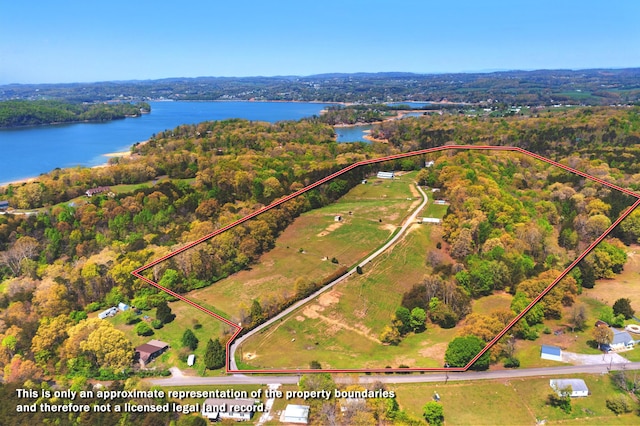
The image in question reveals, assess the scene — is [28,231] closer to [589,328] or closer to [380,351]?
[380,351]

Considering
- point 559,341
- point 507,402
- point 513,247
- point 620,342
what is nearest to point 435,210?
point 513,247

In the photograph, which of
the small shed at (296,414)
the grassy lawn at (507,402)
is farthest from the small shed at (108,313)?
the grassy lawn at (507,402)

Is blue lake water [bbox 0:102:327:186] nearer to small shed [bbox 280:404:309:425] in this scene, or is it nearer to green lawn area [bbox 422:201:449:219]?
green lawn area [bbox 422:201:449:219]

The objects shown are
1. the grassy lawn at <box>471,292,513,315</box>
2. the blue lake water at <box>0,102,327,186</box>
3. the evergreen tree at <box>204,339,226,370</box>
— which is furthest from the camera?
the blue lake water at <box>0,102,327,186</box>

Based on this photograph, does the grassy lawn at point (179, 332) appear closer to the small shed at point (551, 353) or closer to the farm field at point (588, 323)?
the farm field at point (588, 323)

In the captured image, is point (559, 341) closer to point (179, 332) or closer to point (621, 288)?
point (621, 288)

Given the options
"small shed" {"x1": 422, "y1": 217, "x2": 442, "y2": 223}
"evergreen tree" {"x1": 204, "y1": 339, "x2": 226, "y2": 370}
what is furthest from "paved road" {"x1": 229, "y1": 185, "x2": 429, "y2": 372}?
"evergreen tree" {"x1": 204, "y1": 339, "x2": 226, "y2": 370}
